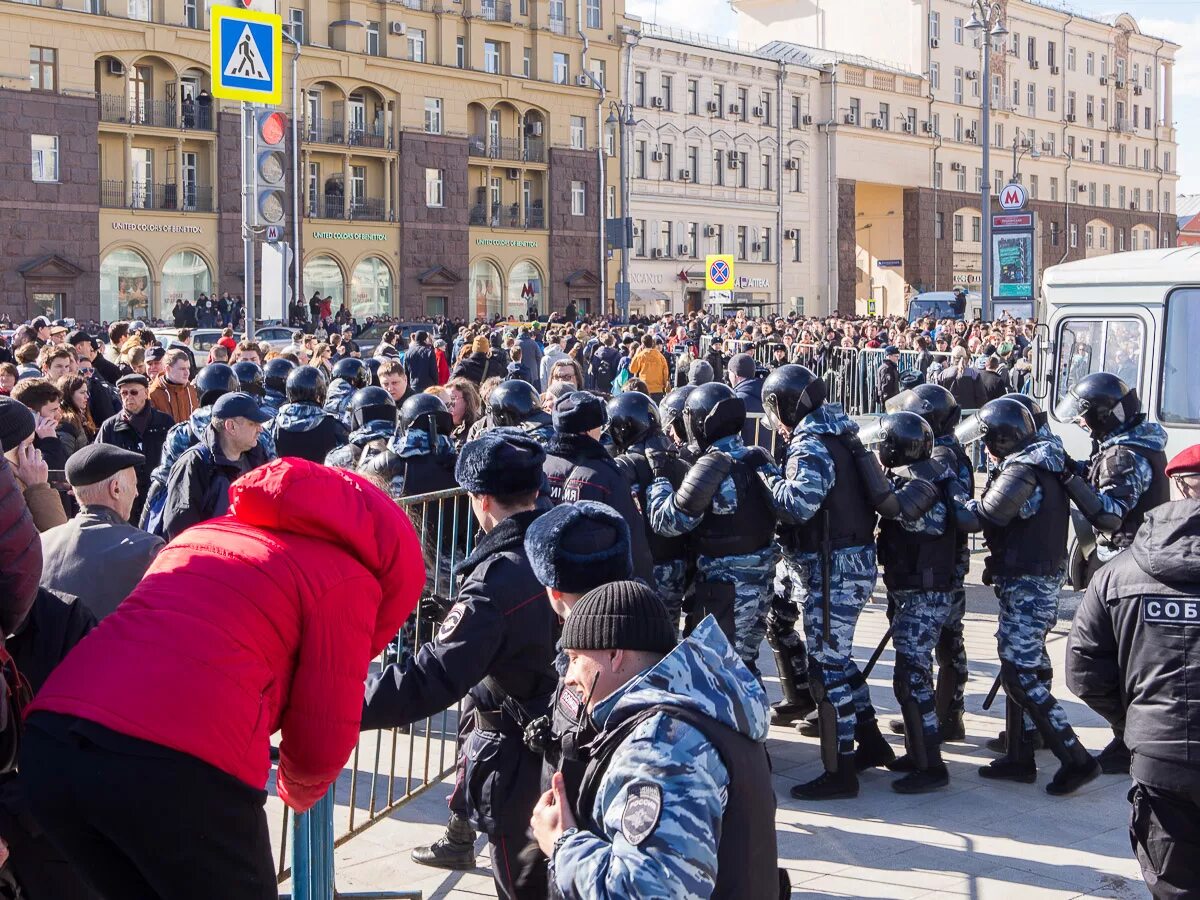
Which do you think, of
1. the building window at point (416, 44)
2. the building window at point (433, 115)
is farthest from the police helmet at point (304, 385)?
the building window at point (416, 44)

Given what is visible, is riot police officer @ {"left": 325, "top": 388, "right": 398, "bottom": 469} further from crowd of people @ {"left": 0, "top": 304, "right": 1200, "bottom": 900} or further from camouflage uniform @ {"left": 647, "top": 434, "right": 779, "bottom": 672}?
camouflage uniform @ {"left": 647, "top": 434, "right": 779, "bottom": 672}

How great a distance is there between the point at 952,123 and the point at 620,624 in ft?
246

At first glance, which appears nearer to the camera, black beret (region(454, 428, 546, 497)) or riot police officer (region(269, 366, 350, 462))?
black beret (region(454, 428, 546, 497))

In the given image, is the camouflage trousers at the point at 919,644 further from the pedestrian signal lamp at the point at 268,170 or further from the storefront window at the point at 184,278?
the storefront window at the point at 184,278

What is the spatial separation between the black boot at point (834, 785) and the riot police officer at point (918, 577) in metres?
0.26

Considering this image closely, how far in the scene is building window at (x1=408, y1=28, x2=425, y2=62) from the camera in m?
51.7

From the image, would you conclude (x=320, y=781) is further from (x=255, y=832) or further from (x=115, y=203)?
(x=115, y=203)

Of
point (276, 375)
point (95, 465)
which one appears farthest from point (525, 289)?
point (95, 465)

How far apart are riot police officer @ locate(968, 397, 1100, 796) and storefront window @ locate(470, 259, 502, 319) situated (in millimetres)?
47703

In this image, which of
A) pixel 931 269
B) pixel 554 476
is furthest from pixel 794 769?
pixel 931 269

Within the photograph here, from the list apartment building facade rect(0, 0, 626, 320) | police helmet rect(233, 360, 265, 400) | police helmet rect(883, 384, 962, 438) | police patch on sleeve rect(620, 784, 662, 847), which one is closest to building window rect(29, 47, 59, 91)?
apartment building facade rect(0, 0, 626, 320)

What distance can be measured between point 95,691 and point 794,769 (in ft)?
15.4

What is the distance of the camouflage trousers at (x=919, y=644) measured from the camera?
6.66m

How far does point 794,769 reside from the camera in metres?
6.99
